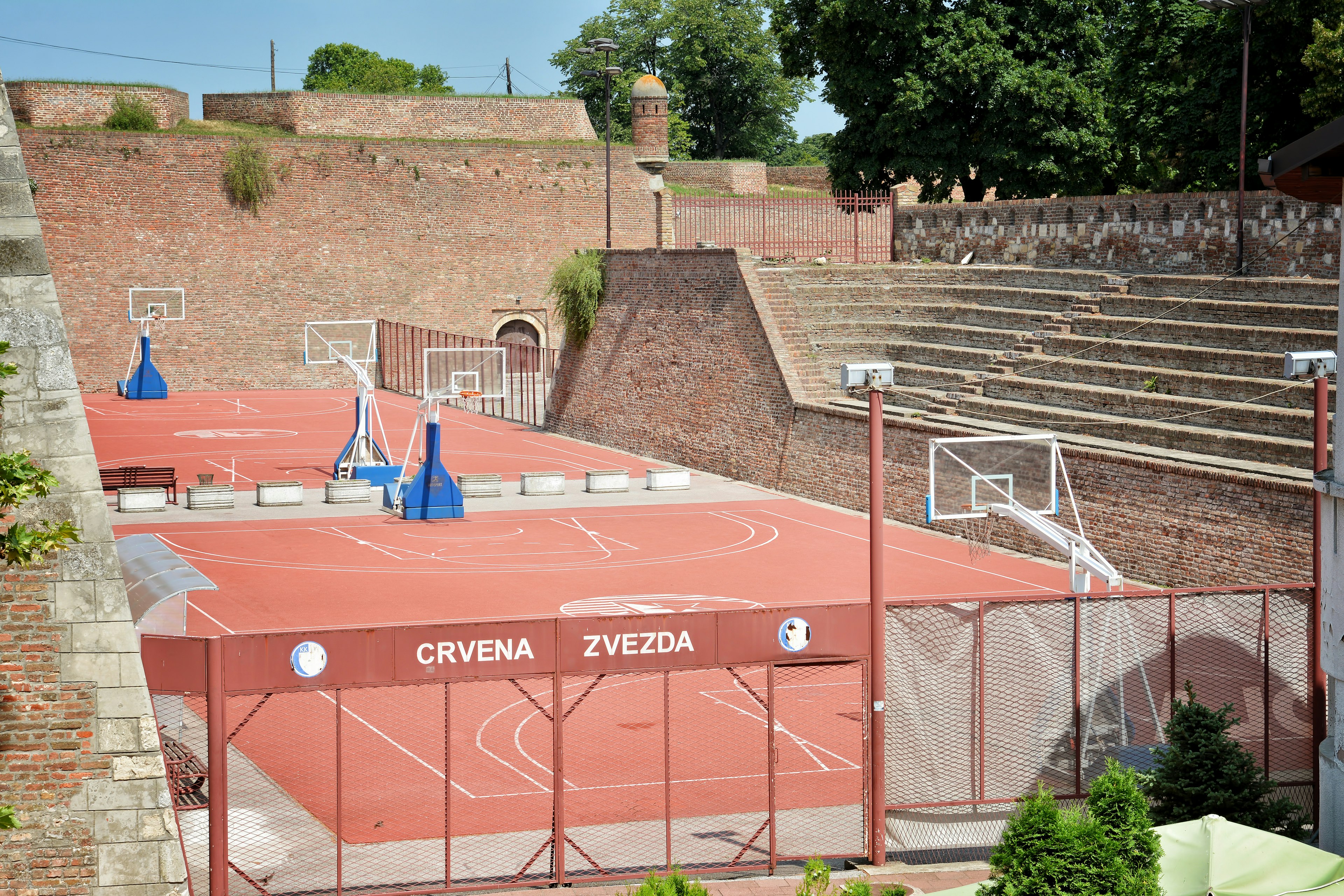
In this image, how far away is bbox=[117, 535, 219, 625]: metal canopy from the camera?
1381 cm

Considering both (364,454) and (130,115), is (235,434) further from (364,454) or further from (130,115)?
(130,115)

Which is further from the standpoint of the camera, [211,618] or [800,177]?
[800,177]

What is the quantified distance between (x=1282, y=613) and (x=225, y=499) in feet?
70.3

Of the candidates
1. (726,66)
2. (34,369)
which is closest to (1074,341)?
(34,369)

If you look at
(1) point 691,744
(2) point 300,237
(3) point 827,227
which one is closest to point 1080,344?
(3) point 827,227

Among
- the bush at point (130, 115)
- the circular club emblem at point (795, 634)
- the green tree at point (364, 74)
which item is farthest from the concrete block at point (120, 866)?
the green tree at point (364, 74)

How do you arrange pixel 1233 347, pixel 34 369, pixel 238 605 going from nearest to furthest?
pixel 34 369 → pixel 238 605 → pixel 1233 347

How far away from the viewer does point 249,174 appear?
4775cm

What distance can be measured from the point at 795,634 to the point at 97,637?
5327mm

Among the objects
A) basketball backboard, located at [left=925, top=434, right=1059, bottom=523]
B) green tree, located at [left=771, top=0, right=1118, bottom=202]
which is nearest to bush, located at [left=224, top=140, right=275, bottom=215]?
green tree, located at [left=771, top=0, right=1118, bottom=202]

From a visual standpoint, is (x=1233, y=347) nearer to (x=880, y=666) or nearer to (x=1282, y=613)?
(x=1282, y=613)

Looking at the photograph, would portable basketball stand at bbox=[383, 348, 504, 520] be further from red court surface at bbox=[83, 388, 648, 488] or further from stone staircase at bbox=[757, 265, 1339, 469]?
stone staircase at bbox=[757, 265, 1339, 469]

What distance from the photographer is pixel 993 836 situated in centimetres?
1227

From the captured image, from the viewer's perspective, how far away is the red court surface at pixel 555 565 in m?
20.6
